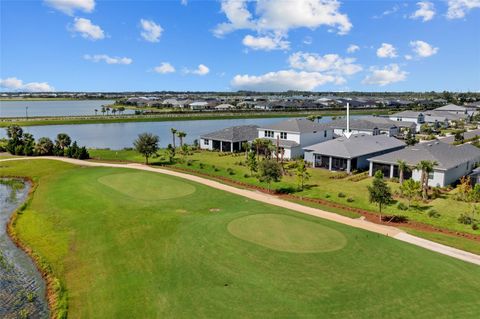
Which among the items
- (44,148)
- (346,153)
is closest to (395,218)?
(346,153)

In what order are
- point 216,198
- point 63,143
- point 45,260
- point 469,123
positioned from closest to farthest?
1. point 45,260
2. point 216,198
3. point 63,143
4. point 469,123

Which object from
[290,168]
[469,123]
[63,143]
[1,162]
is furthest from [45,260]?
[469,123]

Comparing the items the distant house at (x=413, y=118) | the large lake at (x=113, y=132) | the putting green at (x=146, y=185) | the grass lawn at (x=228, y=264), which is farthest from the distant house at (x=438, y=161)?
the distant house at (x=413, y=118)

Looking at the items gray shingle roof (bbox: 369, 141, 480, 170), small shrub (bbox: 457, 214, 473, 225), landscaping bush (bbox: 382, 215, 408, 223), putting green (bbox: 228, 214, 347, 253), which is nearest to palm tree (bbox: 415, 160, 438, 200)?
gray shingle roof (bbox: 369, 141, 480, 170)

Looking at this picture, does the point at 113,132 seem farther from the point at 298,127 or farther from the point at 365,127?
the point at 365,127

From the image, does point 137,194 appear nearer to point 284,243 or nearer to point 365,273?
point 284,243

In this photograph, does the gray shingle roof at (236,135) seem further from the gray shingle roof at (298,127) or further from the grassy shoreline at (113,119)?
the grassy shoreline at (113,119)
